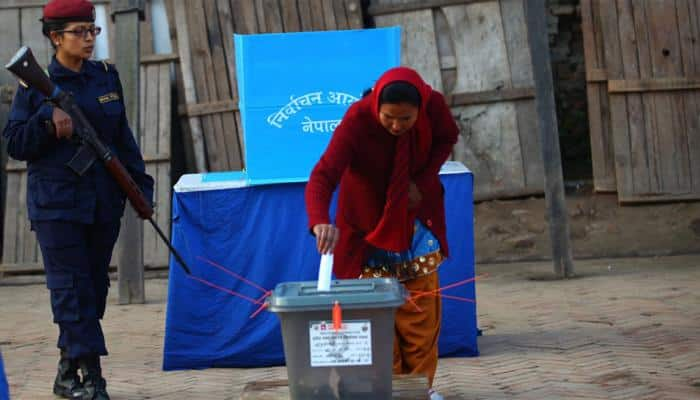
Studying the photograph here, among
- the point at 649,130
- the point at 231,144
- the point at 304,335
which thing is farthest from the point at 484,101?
the point at 304,335

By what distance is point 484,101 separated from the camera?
10031mm

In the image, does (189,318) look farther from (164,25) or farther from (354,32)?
(164,25)

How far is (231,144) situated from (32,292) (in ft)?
6.32

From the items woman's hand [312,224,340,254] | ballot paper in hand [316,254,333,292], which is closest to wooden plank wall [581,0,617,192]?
woman's hand [312,224,340,254]

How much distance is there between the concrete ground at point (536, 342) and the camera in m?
5.97

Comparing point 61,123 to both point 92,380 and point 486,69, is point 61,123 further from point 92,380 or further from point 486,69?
point 486,69

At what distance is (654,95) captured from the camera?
9828 millimetres

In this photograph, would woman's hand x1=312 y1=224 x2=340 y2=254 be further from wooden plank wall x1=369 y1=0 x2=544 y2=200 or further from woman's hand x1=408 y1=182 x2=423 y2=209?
wooden plank wall x1=369 y1=0 x2=544 y2=200

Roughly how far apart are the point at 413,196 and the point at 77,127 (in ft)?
5.02

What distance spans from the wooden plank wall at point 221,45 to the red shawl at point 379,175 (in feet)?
16.6

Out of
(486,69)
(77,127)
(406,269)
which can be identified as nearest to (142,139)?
(486,69)

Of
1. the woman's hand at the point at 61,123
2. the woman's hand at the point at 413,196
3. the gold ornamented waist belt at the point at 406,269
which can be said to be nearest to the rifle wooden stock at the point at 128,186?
the woman's hand at the point at 61,123

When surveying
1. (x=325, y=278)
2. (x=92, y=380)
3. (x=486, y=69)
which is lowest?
(x=92, y=380)

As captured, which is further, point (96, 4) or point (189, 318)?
point (96, 4)
